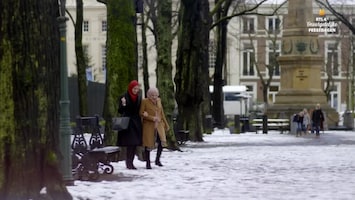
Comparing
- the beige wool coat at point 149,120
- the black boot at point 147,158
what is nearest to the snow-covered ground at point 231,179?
the black boot at point 147,158

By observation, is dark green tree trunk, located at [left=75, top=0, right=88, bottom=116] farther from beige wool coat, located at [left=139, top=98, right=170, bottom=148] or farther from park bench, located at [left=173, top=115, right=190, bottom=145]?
beige wool coat, located at [left=139, top=98, right=170, bottom=148]

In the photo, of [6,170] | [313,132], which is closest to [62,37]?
[6,170]

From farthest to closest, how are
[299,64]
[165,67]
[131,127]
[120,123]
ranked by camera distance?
[299,64], [165,67], [131,127], [120,123]

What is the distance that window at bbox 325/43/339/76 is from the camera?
258 ft

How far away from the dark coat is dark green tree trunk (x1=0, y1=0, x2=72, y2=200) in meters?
6.05

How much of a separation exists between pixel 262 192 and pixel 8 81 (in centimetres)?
457

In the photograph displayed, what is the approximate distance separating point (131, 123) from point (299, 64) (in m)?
31.3

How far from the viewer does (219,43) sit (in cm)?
4584

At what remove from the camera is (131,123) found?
17109mm

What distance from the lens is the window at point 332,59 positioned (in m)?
78.7

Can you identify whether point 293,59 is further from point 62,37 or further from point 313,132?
point 62,37

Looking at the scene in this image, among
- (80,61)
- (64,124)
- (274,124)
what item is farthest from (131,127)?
(274,124)

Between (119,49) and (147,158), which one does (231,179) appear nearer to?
(147,158)

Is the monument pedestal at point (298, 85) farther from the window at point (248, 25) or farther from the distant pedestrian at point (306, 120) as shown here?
the window at point (248, 25)
